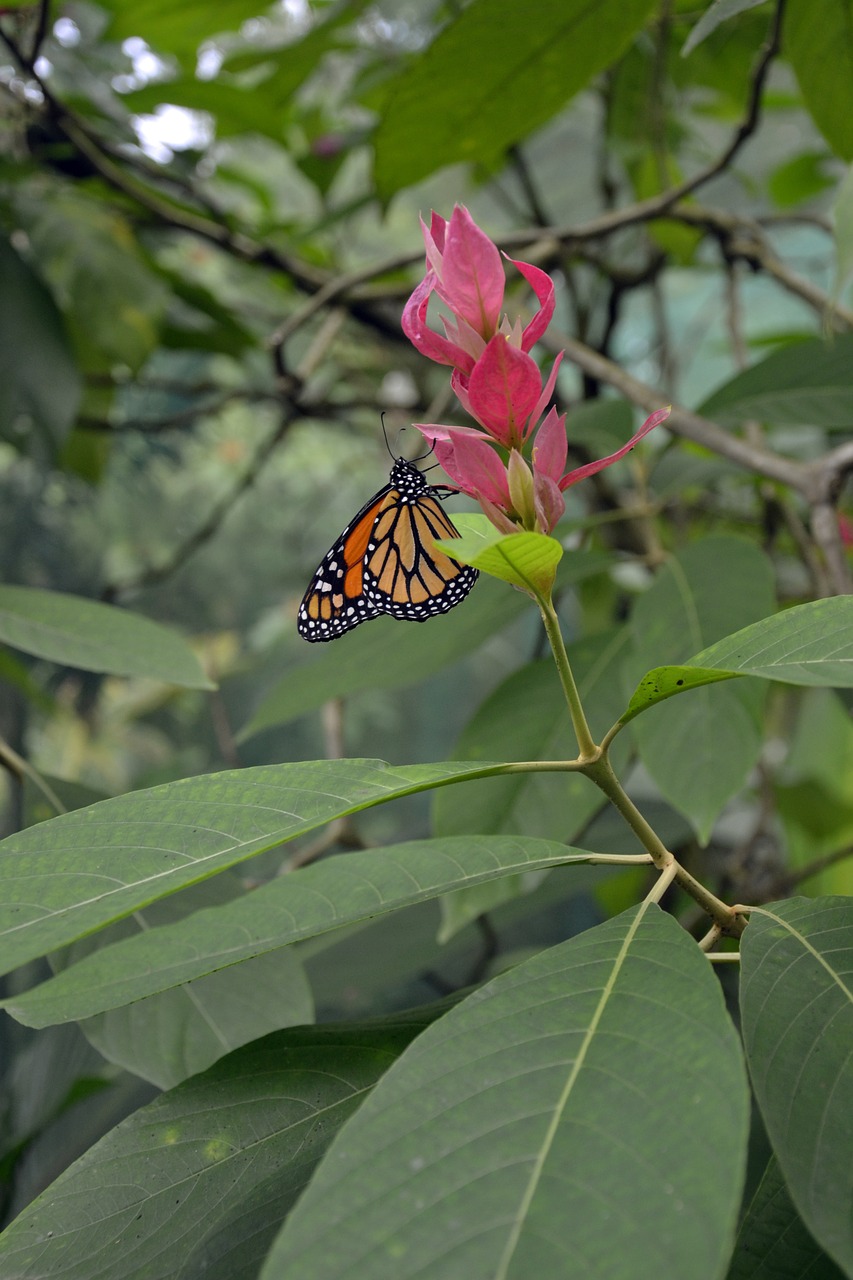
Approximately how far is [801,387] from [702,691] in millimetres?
410

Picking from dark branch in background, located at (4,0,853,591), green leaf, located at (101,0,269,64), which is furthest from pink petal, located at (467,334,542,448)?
green leaf, located at (101,0,269,64)

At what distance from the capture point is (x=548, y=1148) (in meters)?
0.36

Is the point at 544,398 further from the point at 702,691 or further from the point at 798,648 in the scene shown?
the point at 702,691

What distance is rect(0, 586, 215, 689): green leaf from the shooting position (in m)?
0.91

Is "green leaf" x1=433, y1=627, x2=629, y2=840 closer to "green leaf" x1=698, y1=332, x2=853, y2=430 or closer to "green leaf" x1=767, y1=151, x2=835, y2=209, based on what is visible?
"green leaf" x1=698, y1=332, x2=853, y2=430

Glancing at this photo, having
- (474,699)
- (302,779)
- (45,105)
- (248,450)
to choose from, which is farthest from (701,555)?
(248,450)

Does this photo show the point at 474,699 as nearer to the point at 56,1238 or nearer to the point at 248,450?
the point at 248,450

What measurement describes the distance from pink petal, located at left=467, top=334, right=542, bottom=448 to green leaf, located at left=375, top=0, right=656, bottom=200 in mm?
671

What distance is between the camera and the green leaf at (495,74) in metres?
0.95

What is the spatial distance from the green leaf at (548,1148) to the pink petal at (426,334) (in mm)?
326

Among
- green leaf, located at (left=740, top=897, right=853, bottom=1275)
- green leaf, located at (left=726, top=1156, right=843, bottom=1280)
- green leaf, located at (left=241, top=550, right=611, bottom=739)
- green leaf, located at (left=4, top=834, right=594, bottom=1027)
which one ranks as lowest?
green leaf, located at (left=726, top=1156, right=843, bottom=1280)

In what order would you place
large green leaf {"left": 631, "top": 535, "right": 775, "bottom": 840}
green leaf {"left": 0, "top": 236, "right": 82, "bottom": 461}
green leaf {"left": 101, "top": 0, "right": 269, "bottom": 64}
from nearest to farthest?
large green leaf {"left": 631, "top": 535, "right": 775, "bottom": 840}, green leaf {"left": 0, "top": 236, "right": 82, "bottom": 461}, green leaf {"left": 101, "top": 0, "right": 269, "bottom": 64}

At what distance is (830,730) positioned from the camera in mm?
1770

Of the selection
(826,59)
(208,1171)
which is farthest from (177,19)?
(208,1171)
